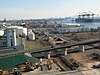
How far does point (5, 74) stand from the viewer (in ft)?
55.8

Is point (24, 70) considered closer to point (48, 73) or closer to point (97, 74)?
point (48, 73)

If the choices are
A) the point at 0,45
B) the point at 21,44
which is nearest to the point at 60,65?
the point at 21,44

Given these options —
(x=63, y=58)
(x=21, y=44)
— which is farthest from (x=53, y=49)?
→ (x=21, y=44)

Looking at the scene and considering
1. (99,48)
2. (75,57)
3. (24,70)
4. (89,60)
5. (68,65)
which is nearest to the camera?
(24,70)

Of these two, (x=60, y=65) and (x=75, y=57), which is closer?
(x=60, y=65)

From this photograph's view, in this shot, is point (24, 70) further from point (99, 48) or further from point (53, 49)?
point (99, 48)

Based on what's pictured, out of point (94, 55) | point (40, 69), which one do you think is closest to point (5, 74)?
point (40, 69)

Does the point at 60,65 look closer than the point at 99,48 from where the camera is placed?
Yes

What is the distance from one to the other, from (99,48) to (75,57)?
255 inches

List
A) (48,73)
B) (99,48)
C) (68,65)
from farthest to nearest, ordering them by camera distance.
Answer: (99,48) → (68,65) → (48,73)

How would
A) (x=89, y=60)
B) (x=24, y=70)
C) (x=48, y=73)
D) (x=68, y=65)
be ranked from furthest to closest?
(x=89, y=60) < (x=68, y=65) < (x=24, y=70) < (x=48, y=73)

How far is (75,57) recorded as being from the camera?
1005 inches

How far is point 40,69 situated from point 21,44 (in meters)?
8.44

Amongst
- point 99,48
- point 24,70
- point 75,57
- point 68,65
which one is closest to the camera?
point 24,70
